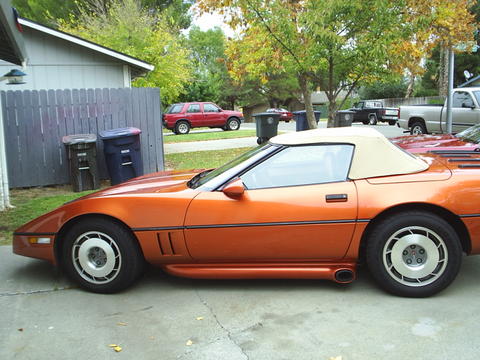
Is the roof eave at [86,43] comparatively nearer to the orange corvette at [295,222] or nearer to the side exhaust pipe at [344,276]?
the orange corvette at [295,222]

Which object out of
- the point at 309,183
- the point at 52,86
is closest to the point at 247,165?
the point at 309,183

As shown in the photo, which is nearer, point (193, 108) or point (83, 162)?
point (83, 162)

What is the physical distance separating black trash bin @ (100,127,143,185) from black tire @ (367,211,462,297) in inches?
252

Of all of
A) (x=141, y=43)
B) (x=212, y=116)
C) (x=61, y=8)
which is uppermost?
(x=61, y=8)

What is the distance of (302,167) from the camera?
13.5 ft

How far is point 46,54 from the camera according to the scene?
12.3 metres

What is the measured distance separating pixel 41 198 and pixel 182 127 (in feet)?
55.7

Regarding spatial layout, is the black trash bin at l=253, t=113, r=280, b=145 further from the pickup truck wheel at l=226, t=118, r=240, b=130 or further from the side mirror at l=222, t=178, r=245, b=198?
the pickup truck wheel at l=226, t=118, r=240, b=130

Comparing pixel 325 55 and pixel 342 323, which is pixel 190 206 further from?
pixel 325 55

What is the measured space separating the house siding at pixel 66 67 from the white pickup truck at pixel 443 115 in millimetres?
9845

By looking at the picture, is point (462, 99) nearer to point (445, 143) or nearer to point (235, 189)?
point (445, 143)

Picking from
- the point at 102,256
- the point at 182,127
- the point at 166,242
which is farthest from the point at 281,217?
the point at 182,127

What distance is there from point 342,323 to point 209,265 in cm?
121

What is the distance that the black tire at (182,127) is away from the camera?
82.5 ft
